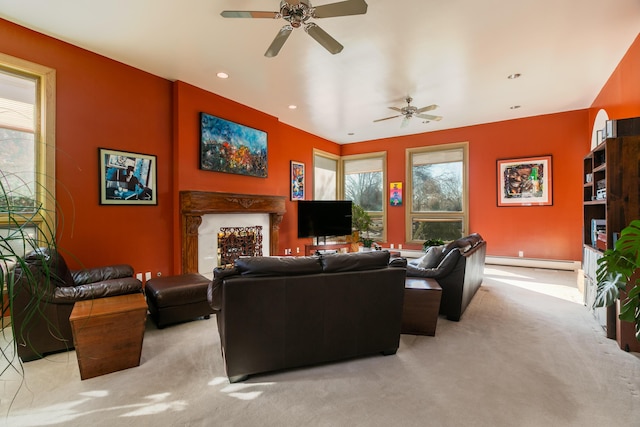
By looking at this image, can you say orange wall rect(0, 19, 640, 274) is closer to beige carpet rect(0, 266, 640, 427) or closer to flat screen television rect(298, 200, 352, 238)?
flat screen television rect(298, 200, 352, 238)

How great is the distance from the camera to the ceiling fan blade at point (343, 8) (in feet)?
7.50

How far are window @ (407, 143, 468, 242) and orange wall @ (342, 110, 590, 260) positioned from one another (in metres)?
0.18

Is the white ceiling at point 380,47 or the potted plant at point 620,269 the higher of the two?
the white ceiling at point 380,47

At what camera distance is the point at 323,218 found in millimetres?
6520

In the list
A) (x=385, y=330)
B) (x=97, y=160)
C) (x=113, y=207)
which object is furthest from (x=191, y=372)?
(x=97, y=160)

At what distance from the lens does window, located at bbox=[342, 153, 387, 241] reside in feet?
26.0

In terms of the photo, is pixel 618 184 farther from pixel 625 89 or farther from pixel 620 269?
pixel 625 89

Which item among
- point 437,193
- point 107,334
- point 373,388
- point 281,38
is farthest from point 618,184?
point 107,334

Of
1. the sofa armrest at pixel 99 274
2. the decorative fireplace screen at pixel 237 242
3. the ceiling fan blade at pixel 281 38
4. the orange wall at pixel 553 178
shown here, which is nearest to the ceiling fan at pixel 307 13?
the ceiling fan blade at pixel 281 38

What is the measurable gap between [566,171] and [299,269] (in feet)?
19.9

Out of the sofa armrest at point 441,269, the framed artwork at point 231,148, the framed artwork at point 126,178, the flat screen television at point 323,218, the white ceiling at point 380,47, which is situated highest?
the white ceiling at point 380,47

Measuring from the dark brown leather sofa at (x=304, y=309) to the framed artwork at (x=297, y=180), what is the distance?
4.48 metres

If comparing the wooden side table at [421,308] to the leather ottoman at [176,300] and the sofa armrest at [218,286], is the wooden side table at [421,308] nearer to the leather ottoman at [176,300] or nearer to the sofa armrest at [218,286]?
the sofa armrest at [218,286]

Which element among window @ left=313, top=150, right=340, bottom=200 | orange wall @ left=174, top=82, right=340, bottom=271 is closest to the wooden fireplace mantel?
orange wall @ left=174, top=82, right=340, bottom=271
